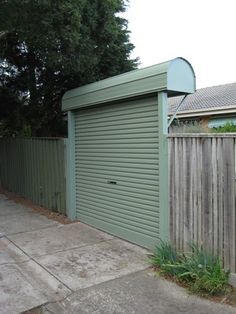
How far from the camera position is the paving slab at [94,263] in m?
4.58

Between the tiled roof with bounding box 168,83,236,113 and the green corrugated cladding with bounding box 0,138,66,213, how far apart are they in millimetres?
6199

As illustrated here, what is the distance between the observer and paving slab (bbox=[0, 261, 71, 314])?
154 inches

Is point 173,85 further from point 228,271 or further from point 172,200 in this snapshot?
point 228,271

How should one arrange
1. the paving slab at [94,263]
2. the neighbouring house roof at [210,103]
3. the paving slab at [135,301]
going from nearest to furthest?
the paving slab at [135,301], the paving slab at [94,263], the neighbouring house roof at [210,103]

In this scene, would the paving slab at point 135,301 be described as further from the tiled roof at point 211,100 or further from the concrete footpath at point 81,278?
the tiled roof at point 211,100

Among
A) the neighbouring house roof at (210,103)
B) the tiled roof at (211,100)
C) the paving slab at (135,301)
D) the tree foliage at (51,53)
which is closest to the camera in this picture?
the paving slab at (135,301)

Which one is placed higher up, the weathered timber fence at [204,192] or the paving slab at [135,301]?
the weathered timber fence at [204,192]

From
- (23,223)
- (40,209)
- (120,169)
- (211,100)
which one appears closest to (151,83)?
(120,169)

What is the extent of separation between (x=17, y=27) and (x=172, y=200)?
4.72 meters

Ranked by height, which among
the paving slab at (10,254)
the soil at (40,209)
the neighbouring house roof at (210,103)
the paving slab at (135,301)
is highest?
the neighbouring house roof at (210,103)

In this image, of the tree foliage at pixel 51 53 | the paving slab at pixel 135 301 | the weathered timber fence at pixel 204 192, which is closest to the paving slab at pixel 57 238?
the paving slab at pixel 135 301

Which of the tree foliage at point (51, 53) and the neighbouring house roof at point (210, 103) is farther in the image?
the neighbouring house roof at point (210, 103)

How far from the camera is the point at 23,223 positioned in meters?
7.52

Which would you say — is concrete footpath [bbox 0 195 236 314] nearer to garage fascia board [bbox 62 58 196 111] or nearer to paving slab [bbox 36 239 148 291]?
paving slab [bbox 36 239 148 291]
